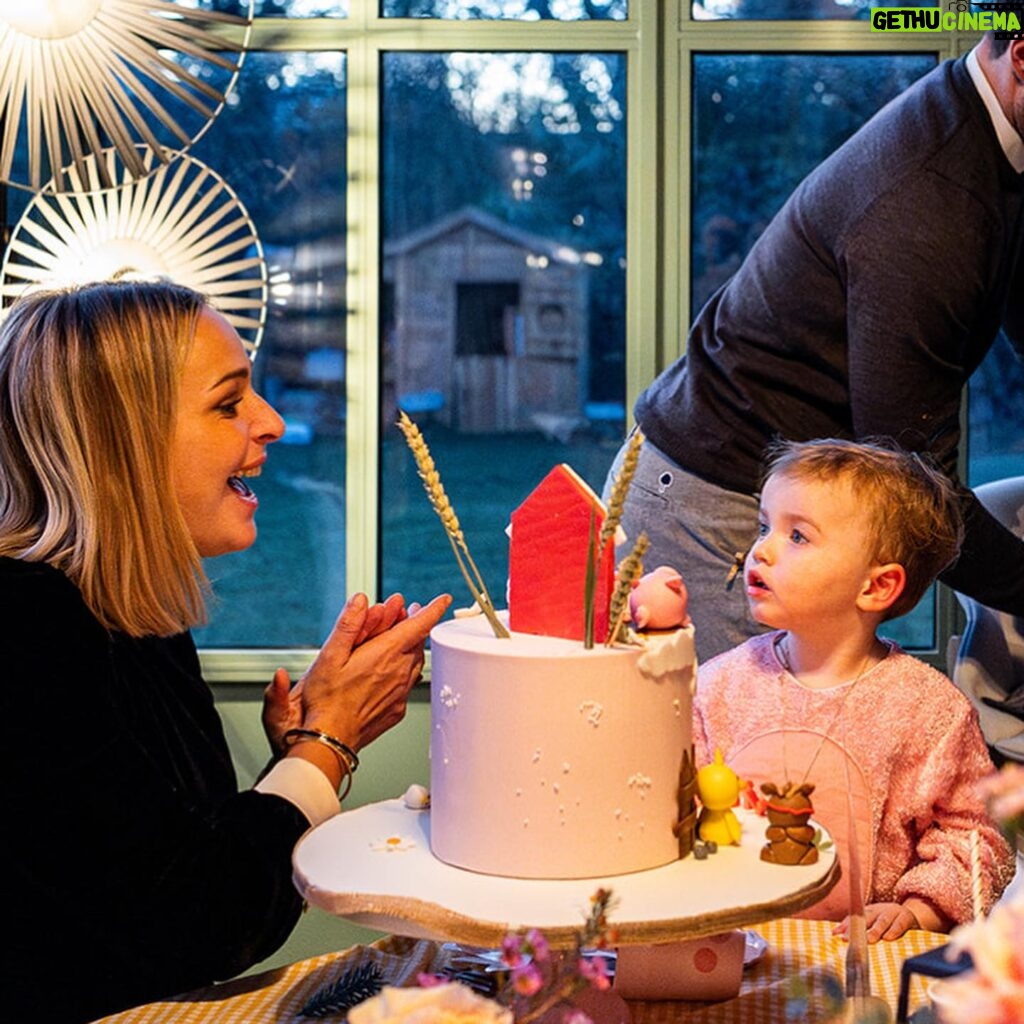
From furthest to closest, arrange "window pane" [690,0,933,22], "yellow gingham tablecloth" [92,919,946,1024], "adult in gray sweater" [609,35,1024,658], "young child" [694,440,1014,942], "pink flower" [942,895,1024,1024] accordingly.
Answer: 1. "window pane" [690,0,933,22]
2. "adult in gray sweater" [609,35,1024,658]
3. "young child" [694,440,1014,942]
4. "yellow gingham tablecloth" [92,919,946,1024]
5. "pink flower" [942,895,1024,1024]

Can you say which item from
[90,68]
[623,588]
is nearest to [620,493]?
[623,588]

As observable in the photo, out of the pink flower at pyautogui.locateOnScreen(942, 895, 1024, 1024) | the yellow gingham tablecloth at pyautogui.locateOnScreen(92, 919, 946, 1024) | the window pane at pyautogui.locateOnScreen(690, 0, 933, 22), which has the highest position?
the window pane at pyautogui.locateOnScreen(690, 0, 933, 22)

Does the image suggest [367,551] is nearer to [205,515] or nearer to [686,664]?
[205,515]

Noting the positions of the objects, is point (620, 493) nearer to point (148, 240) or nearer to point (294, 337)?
point (148, 240)

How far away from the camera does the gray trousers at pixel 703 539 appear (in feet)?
7.38

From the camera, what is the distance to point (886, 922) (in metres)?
1.62

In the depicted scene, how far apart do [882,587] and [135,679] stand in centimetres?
91

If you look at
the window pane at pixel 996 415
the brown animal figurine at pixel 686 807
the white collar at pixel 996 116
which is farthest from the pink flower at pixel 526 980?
the window pane at pixel 996 415

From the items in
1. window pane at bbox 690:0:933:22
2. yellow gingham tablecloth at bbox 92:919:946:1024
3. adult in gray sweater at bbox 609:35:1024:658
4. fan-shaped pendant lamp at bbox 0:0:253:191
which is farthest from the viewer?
window pane at bbox 690:0:933:22

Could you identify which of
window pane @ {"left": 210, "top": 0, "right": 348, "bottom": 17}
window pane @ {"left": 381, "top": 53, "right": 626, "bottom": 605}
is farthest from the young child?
window pane @ {"left": 210, "top": 0, "right": 348, "bottom": 17}

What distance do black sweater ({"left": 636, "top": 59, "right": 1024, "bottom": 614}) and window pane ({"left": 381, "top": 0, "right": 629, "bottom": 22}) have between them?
100 centimetres

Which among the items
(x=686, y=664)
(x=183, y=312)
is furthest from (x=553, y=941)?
(x=183, y=312)

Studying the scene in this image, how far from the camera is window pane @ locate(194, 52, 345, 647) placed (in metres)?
3.12

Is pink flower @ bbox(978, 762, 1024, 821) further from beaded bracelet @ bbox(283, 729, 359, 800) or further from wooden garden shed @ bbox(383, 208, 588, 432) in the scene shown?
wooden garden shed @ bbox(383, 208, 588, 432)
